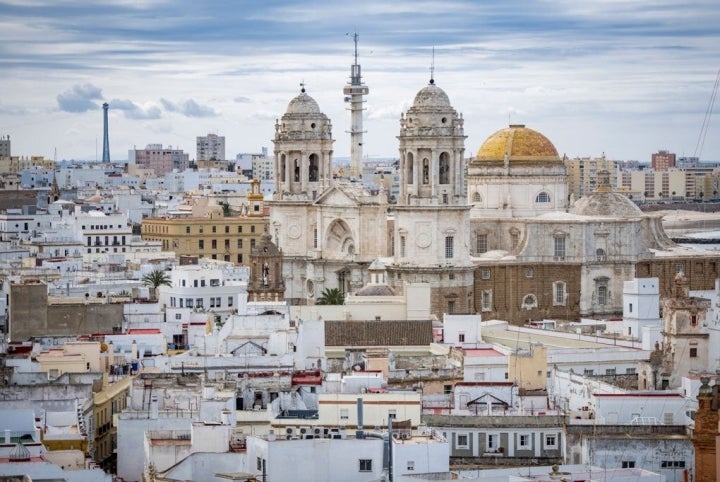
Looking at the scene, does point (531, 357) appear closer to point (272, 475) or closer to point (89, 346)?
point (89, 346)

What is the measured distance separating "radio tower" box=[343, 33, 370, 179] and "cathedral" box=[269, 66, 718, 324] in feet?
45.9

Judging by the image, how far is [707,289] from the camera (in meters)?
82.6

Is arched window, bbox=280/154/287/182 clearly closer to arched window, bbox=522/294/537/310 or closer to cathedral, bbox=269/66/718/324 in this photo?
cathedral, bbox=269/66/718/324

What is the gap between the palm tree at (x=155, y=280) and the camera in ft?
258

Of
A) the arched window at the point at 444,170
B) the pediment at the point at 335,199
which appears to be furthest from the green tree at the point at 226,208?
the arched window at the point at 444,170

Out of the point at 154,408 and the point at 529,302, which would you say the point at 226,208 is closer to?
the point at 529,302

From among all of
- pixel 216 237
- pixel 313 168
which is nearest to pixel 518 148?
pixel 313 168

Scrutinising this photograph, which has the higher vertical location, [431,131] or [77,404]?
[431,131]

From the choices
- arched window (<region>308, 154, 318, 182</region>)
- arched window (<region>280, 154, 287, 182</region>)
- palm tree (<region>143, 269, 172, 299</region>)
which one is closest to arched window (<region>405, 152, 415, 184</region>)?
arched window (<region>308, 154, 318, 182</region>)

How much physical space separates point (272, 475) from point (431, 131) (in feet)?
133

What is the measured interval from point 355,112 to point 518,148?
20150mm

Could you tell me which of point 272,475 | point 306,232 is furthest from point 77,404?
point 306,232

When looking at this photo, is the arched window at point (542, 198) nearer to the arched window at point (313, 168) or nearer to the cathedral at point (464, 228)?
the cathedral at point (464, 228)

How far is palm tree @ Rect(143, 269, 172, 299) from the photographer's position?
78.5 m
